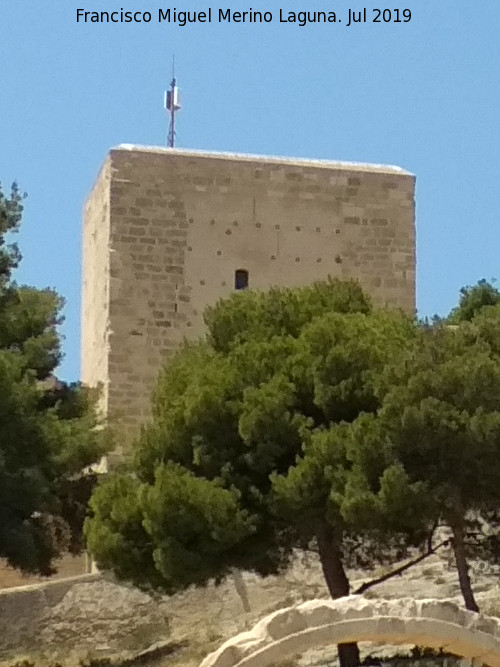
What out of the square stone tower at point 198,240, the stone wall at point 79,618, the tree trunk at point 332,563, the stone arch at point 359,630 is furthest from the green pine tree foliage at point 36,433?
the stone arch at point 359,630

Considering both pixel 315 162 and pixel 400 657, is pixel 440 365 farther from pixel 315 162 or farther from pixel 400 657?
pixel 315 162

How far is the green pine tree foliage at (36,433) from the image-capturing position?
15297 mm

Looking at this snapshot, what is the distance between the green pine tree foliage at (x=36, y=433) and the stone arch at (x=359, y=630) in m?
6.69

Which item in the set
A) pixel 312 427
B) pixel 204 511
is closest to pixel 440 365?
pixel 312 427

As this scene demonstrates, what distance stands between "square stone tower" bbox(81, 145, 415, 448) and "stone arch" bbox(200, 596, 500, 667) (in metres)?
12.4

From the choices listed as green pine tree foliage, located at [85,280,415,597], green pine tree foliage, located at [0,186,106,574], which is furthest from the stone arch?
green pine tree foliage, located at [0,186,106,574]

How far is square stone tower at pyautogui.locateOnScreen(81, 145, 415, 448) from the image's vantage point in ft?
71.2

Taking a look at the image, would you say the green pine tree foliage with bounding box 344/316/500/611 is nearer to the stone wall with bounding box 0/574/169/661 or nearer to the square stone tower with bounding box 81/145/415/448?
the stone wall with bounding box 0/574/169/661

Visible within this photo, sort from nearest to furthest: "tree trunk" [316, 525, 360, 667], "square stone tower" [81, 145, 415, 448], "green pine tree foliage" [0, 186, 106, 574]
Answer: "tree trunk" [316, 525, 360, 667]
"green pine tree foliage" [0, 186, 106, 574]
"square stone tower" [81, 145, 415, 448]

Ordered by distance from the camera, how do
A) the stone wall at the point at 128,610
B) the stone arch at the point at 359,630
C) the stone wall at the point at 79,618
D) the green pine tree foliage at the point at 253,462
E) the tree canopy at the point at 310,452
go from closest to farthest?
the stone arch at the point at 359,630 → the tree canopy at the point at 310,452 → the green pine tree foliage at the point at 253,462 → the stone wall at the point at 128,610 → the stone wall at the point at 79,618

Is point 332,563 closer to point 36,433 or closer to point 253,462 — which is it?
point 253,462

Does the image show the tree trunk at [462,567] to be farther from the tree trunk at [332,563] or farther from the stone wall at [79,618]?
the stone wall at [79,618]

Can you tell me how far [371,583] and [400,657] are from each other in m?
0.79

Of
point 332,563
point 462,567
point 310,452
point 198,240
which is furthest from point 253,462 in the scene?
point 198,240
